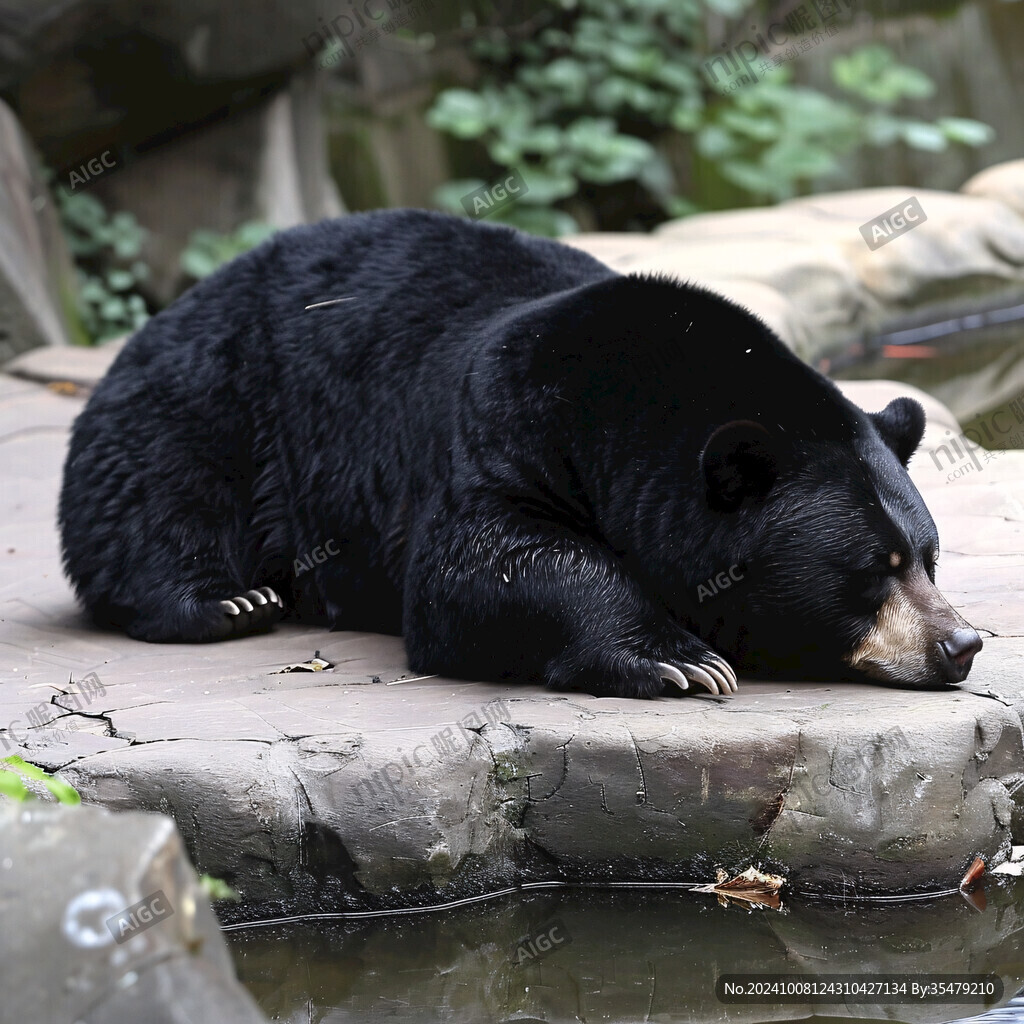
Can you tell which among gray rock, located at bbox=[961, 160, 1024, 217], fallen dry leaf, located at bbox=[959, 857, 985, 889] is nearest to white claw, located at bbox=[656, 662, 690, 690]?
fallen dry leaf, located at bbox=[959, 857, 985, 889]

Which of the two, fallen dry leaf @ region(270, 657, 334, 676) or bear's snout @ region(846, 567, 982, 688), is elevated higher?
fallen dry leaf @ region(270, 657, 334, 676)

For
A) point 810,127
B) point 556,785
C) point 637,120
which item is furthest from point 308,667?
point 810,127

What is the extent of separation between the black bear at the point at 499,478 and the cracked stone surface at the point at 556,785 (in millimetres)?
237

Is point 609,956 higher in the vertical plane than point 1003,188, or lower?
higher

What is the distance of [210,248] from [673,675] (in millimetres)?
6771

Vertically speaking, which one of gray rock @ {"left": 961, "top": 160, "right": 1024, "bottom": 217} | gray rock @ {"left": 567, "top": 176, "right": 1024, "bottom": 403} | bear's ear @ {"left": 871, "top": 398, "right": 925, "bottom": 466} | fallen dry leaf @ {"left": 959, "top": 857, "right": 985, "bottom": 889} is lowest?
gray rock @ {"left": 961, "top": 160, "right": 1024, "bottom": 217}

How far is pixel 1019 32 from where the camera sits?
13.5 meters

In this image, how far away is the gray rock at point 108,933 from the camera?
5.52ft

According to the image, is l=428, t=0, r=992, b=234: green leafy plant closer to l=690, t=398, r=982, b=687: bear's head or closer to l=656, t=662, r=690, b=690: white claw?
l=690, t=398, r=982, b=687: bear's head

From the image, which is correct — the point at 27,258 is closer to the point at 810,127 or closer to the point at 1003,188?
the point at 1003,188

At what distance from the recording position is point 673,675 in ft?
11.3

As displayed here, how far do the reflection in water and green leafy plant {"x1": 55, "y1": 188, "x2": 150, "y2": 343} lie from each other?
661 cm

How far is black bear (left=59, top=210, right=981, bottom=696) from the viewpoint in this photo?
354 cm

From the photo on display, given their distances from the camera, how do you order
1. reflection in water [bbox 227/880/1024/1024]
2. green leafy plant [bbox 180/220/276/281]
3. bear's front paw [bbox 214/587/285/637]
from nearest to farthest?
reflection in water [bbox 227/880/1024/1024] → bear's front paw [bbox 214/587/285/637] → green leafy plant [bbox 180/220/276/281]
